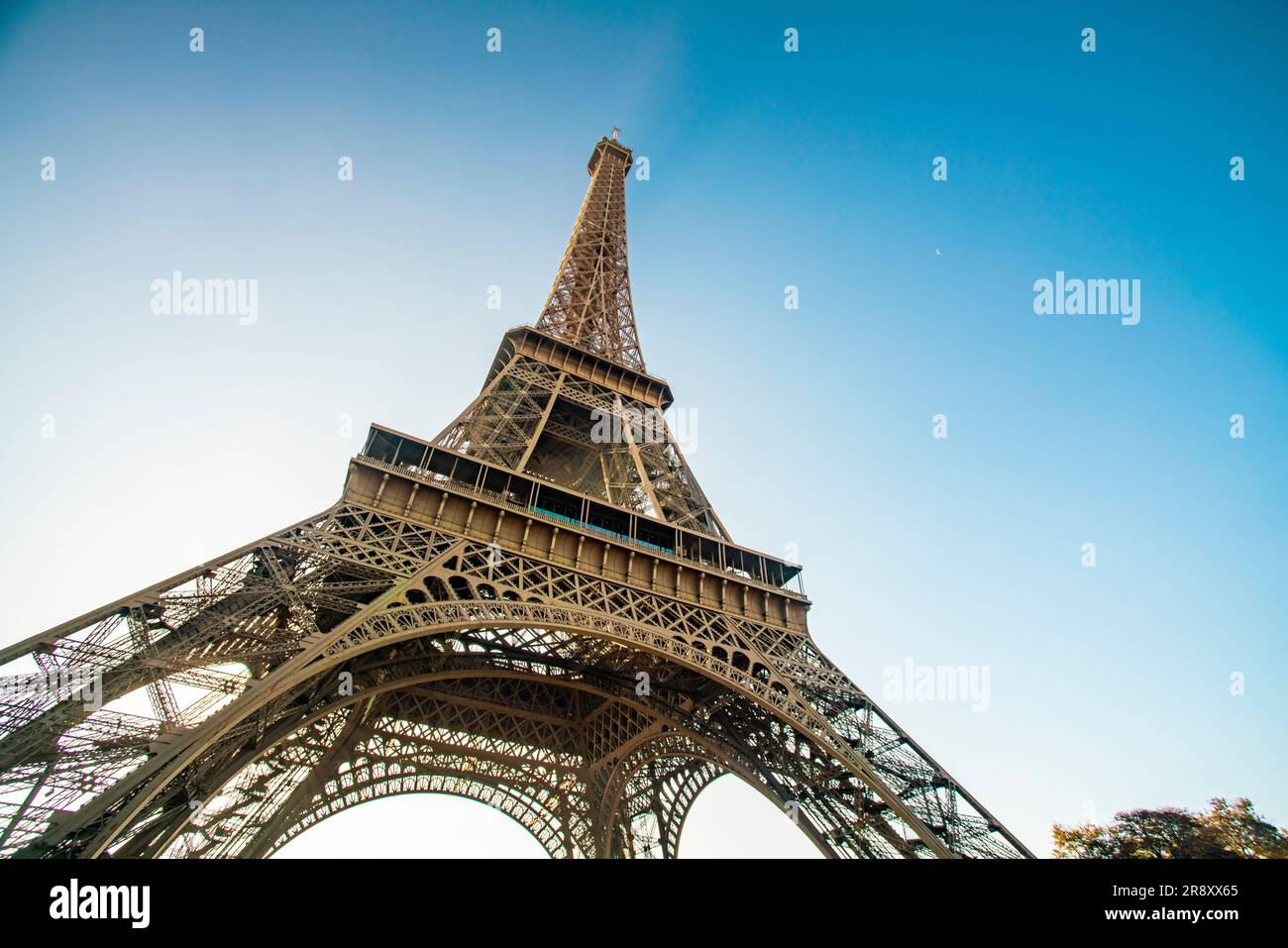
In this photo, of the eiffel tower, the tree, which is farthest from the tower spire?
the tree

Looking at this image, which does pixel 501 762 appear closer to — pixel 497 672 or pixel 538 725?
pixel 538 725

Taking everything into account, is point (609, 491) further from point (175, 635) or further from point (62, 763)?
point (62, 763)

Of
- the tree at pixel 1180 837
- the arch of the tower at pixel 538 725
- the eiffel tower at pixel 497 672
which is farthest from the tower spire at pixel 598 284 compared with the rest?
the tree at pixel 1180 837

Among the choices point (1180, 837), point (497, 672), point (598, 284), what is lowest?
point (1180, 837)

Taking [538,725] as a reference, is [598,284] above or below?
above

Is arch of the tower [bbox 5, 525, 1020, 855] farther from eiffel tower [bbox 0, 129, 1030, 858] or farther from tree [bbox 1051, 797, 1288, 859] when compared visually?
tree [bbox 1051, 797, 1288, 859]

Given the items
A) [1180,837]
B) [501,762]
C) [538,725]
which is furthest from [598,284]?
[1180,837]
